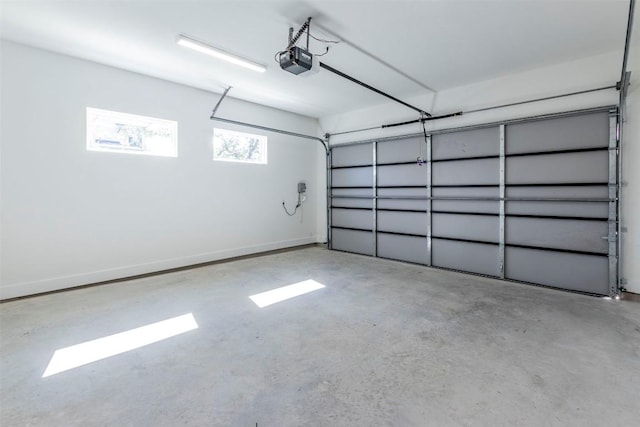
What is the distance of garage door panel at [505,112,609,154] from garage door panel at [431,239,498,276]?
153cm

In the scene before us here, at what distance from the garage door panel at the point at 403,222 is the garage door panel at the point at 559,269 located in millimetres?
1396

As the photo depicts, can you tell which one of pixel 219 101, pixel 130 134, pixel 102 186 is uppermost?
pixel 219 101

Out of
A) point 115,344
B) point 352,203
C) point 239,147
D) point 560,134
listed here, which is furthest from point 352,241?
point 115,344

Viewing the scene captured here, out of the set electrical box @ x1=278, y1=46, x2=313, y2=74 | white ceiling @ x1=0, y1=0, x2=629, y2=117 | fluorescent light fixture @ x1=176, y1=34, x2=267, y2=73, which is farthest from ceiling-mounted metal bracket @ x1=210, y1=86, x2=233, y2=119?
electrical box @ x1=278, y1=46, x2=313, y2=74

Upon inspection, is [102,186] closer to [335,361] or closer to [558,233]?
[335,361]

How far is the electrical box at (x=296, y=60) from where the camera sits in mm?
2914

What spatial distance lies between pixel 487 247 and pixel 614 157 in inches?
73.1

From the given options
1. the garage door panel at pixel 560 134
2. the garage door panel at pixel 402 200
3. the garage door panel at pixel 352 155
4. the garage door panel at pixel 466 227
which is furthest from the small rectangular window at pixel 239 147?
the garage door panel at pixel 560 134

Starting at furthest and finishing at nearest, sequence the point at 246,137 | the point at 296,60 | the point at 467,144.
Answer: the point at 246,137 → the point at 467,144 → the point at 296,60

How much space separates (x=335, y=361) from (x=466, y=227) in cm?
357

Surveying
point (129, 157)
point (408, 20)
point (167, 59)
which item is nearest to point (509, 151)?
point (408, 20)

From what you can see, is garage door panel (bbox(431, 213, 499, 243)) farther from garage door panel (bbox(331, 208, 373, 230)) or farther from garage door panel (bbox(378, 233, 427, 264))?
garage door panel (bbox(331, 208, 373, 230))

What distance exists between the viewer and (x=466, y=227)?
191 inches

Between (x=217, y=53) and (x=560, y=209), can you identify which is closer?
(x=217, y=53)
